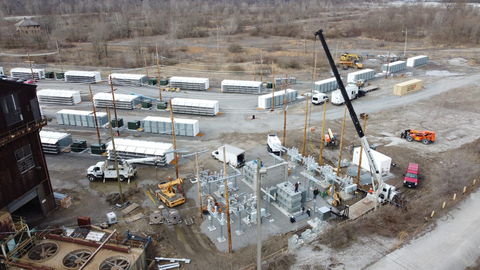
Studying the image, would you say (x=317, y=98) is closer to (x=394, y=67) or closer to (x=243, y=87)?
(x=243, y=87)

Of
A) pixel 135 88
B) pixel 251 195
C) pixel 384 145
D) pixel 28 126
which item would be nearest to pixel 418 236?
pixel 251 195

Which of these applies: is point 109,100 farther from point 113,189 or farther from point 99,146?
point 113,189

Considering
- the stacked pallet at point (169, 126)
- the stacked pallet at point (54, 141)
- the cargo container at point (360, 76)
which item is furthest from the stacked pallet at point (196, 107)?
the cargo container at point (360, 76)

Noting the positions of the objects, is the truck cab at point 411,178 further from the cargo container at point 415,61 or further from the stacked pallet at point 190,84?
the cargo container at point 415,61

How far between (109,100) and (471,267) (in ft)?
142

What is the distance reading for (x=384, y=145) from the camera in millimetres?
37500

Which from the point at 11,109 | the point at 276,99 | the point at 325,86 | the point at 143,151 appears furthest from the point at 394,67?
the point at 11,109

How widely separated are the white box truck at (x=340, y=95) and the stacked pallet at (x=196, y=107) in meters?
16.0

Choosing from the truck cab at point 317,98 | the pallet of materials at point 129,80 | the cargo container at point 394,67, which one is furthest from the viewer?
the cargo container at point 394,67

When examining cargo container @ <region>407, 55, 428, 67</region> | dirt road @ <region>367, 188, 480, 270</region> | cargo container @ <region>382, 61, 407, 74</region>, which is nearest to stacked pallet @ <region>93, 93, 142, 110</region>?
dirt road @ <region>367, 188, 480, 270</region>

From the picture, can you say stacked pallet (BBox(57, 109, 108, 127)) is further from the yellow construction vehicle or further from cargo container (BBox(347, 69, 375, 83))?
cargo container (BBox(347, 69, 375, 83))

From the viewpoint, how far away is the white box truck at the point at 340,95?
4875 centimetres

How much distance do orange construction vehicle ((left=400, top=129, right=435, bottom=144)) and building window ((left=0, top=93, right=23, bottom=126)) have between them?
3553cm

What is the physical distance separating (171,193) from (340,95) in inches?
1160
